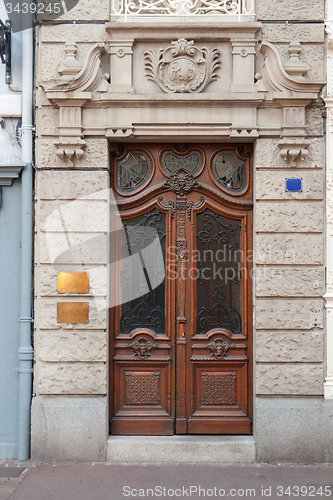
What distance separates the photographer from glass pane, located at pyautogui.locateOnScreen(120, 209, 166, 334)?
5.39 meters

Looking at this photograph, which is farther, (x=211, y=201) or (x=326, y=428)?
(x=211, y=201)

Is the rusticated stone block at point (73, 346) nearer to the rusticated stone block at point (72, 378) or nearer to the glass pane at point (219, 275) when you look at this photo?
the rusticated stone block at point (72, 378)

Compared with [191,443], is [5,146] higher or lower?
higher

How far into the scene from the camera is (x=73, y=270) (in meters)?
5.17

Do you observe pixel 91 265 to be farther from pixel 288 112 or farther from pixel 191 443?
pixel 288 112

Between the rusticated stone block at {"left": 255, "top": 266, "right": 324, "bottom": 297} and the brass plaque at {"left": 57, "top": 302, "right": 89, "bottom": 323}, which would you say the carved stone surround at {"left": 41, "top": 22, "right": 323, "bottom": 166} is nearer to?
the rusticated stone block at {"left": 255, "top": 266, "right": 324, "bottom": 297}

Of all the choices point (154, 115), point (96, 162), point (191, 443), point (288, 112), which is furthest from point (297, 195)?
point (191, 443)

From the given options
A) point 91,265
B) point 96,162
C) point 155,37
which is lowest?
point 91,265

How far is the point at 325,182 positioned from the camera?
520cm

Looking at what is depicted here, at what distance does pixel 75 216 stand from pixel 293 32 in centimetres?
349

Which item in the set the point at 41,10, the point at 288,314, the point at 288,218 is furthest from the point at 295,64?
the point at 41,10

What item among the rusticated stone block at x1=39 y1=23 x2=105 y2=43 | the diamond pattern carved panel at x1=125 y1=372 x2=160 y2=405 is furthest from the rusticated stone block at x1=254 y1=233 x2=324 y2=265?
the rusticated stone block at x1=39 y1=23 x2=105 y2=43

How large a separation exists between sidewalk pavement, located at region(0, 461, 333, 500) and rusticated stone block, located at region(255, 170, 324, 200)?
3191mm

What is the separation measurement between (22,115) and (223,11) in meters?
2.83
